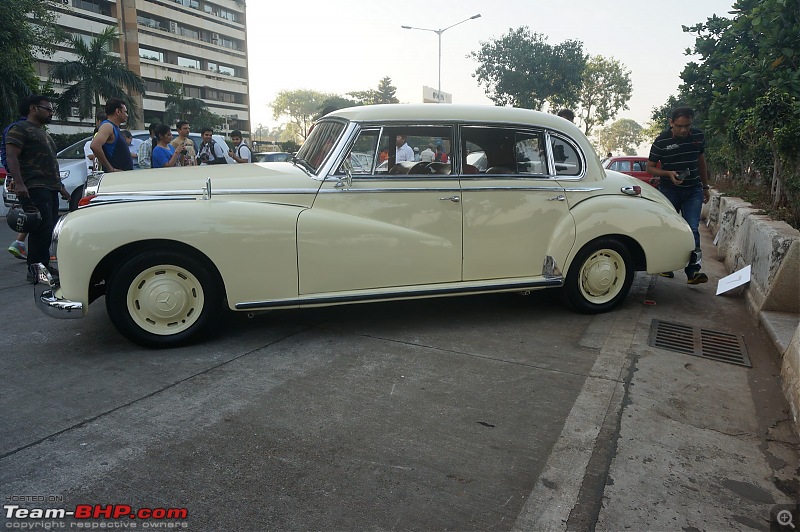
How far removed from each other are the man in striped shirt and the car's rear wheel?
127cm

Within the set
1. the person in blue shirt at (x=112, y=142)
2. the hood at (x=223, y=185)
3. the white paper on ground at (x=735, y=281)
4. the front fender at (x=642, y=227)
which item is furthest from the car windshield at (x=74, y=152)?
the white paper on ground at (x=735, y=281)

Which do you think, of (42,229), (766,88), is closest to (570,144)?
(766,88)

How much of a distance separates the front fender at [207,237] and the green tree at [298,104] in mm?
120681

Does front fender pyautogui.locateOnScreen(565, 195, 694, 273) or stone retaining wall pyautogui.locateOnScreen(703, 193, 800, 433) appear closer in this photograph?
stone retaining wall pyautogui.locateOnScreen(703, 193, 800, 433)

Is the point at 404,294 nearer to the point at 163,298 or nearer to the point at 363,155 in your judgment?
the point at 363,155

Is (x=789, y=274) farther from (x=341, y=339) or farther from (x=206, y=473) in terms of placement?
(x=206, y=473)

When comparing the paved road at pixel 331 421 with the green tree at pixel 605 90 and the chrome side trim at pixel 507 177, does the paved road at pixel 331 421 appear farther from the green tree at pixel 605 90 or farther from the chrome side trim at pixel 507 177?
the green tree at pixel 605 90

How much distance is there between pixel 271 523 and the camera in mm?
2332

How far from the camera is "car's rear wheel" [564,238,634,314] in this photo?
527cm

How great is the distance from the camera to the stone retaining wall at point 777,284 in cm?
377

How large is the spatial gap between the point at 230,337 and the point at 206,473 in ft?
6.56

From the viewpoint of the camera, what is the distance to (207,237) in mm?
4145

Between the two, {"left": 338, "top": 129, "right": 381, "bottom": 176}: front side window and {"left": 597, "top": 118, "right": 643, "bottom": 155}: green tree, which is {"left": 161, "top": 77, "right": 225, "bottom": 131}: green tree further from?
{"left": 597, "top": 118, "right": 643, "bottom": 155}: green tree

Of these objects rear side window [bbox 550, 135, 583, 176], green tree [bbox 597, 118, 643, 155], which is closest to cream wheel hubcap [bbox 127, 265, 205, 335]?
rear side window [bbox 550, 135, 583, 176]
